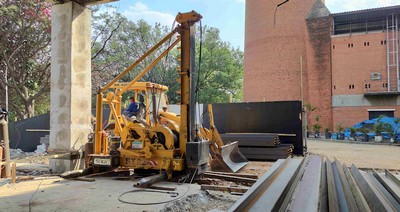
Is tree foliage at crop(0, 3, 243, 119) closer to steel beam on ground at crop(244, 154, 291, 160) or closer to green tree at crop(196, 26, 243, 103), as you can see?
green tree at crop(196, 26, 243, 103)

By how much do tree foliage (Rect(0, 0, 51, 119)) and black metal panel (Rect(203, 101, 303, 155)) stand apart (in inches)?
345

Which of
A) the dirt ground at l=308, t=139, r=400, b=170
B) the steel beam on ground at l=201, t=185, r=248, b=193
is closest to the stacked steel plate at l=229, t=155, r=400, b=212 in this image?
the steel beam on ground at l=201, t=185, r=248, b=193

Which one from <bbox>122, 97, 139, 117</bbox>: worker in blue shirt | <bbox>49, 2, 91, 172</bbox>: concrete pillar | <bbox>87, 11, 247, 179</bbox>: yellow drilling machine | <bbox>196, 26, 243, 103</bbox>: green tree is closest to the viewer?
<bbox>87, 11, 247, 179</bbox>: yellow drilling machine

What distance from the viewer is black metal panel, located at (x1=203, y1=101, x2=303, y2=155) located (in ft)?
39.9

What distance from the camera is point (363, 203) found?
152 inches

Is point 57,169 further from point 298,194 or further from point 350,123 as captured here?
point 350,123

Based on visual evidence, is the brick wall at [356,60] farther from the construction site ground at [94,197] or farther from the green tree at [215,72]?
the construction site ground at [94,197]

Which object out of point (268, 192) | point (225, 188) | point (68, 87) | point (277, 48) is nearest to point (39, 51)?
point (68, 87)

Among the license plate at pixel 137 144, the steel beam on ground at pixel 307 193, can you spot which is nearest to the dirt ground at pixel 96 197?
the license plate at pixel 137 144

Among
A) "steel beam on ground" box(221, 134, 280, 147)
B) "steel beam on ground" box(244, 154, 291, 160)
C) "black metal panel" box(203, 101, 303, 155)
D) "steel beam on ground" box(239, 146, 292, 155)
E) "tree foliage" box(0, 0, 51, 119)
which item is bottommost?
"steel beam on ground" box(244, 154, 291, 160)

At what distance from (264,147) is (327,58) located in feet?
86.2

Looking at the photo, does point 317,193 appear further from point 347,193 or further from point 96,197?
point 96,197

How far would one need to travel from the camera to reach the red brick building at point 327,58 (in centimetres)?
3212

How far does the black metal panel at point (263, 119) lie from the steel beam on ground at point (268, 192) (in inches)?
244
